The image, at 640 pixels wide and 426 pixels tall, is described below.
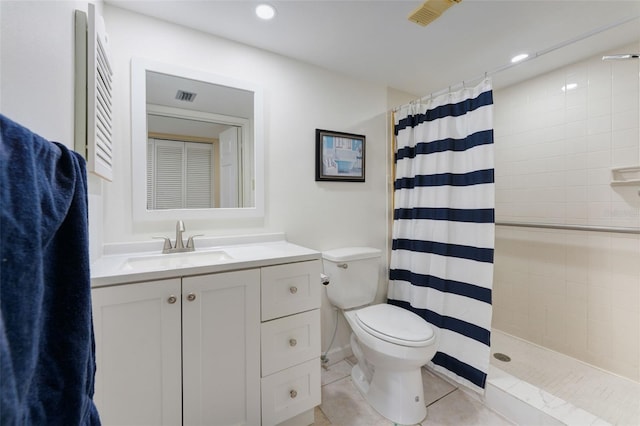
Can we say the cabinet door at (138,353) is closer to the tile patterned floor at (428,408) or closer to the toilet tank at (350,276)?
the tile patterned floor at (428,408)

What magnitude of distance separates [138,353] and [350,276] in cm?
121

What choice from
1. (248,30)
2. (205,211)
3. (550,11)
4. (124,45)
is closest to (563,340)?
(550,11)

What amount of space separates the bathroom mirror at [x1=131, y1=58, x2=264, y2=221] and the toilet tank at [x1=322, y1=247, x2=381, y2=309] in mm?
580

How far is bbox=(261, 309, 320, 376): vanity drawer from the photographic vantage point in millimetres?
1265

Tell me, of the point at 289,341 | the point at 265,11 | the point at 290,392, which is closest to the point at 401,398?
the point at 290,392

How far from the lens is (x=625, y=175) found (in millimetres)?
1766

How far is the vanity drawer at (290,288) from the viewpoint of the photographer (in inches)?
49.7

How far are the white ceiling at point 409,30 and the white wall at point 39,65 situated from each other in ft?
2.29

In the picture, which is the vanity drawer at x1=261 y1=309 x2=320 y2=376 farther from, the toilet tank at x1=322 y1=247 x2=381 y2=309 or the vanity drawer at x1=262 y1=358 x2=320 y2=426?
the toilet tank at x1=322 y1=247 x2=381 y2=309

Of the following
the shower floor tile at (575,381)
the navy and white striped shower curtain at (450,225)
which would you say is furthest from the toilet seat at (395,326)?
the shower floor tile at (575,381)

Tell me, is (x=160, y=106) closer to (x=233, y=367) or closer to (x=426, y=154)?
(x=233, y=367)

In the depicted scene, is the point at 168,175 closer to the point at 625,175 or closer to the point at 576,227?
the point at 576,227

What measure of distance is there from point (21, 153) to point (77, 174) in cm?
15

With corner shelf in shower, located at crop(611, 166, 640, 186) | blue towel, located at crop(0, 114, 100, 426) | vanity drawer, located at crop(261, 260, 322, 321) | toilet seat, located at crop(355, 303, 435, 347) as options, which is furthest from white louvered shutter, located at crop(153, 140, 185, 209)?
corner shelf in shower, located at crop(611, 166, 640, 186)
